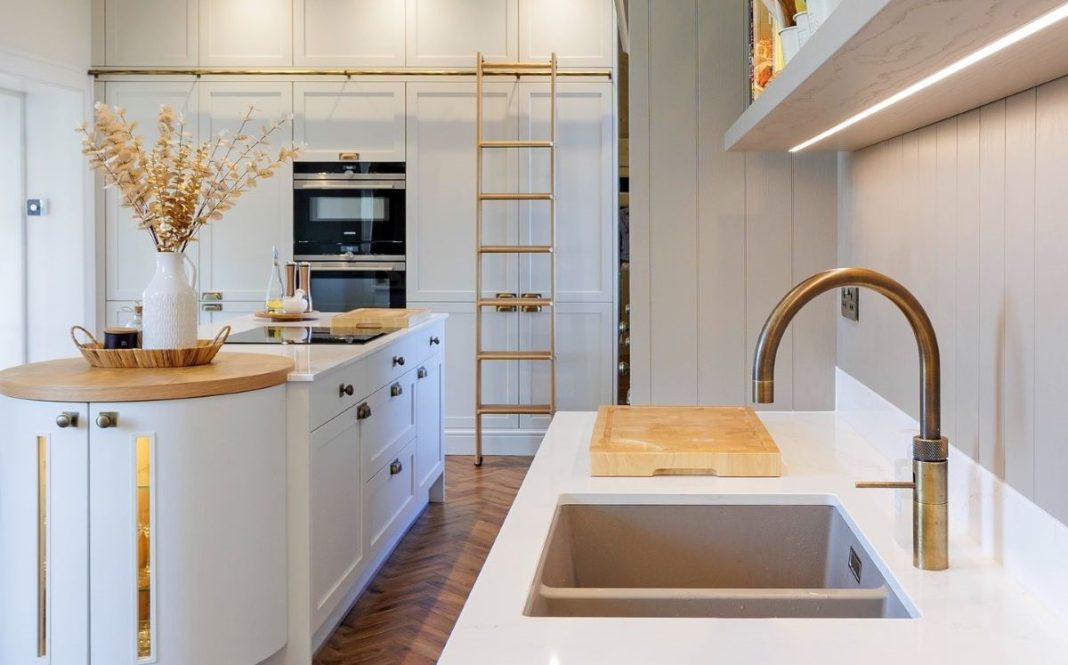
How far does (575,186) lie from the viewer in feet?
17.7

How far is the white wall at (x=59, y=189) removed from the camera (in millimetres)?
5168

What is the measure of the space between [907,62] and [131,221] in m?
5.32

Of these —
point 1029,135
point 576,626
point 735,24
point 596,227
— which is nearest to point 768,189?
point 735,24

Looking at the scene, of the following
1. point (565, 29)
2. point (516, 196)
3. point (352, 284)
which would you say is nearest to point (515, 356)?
point (516, 196)

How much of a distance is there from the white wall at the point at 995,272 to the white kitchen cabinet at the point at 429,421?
2605 mm

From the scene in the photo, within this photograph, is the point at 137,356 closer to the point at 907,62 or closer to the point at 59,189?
the point at 907,62

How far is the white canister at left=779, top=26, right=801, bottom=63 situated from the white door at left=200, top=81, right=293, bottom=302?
4386 millimetres

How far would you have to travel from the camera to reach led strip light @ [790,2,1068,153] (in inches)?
27.4

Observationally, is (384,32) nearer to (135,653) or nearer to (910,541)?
(135,653)

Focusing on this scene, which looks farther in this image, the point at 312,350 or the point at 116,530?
the point at 312,350

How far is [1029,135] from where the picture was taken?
1.03 m

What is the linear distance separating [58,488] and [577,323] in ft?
11.5

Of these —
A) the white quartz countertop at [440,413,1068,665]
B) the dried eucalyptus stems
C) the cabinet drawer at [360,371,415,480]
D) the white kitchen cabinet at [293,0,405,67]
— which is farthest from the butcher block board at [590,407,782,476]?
the white kitchen cabinet at [293,0,405,67]

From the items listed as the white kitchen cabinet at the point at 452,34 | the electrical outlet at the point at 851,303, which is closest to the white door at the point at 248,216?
the white kitchen cabinet at the point at 452,34
